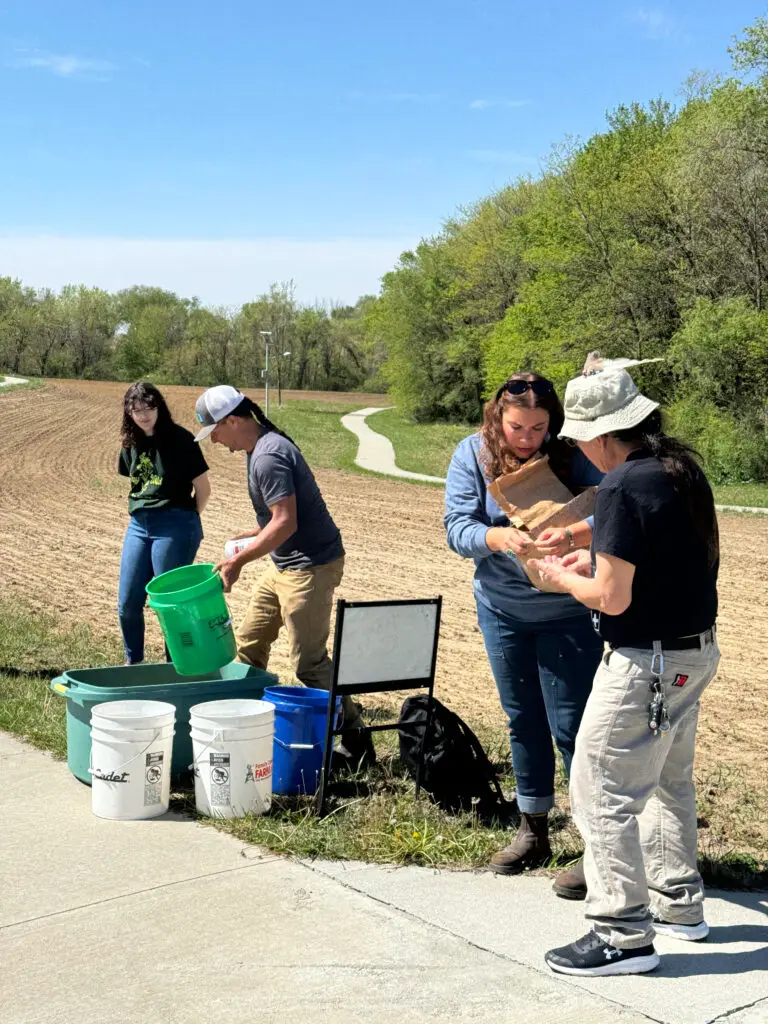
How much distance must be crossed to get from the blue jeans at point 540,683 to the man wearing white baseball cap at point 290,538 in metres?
1.25

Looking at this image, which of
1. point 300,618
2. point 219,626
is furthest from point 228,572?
point 300,618

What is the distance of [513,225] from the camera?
52562 mm

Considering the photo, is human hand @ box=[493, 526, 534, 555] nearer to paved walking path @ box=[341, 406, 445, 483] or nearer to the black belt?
the black belt

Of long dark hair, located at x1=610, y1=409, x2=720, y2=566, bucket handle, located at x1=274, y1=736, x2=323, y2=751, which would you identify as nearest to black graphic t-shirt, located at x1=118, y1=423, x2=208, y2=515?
bucket handle, located at x1=274, y1=736, x2=323, y2=751

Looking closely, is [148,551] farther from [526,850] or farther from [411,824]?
[526,850]

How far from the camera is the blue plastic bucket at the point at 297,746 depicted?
17.2 feet

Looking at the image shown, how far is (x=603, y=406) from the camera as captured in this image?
3.56 meters

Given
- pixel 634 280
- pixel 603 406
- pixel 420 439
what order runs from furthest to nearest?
1. pixel 420 439
2. pixel 634 280
3. pixel 603 406

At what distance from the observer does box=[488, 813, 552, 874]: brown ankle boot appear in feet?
14.7

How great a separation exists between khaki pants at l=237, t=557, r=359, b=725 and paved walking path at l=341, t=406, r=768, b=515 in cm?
1738

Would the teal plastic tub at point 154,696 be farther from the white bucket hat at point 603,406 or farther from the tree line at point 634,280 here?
the tree line at point 634,280

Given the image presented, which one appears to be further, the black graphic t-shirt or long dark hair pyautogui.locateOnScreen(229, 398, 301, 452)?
the black graphic t-shirt

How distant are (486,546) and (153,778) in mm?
1911

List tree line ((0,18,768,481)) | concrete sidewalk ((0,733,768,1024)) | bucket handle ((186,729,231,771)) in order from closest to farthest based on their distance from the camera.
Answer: concrete sidewalk ((0,733,768,1024)) → bucket handle ((186,729,231,771)) → tree line ((0,18,768,481))
